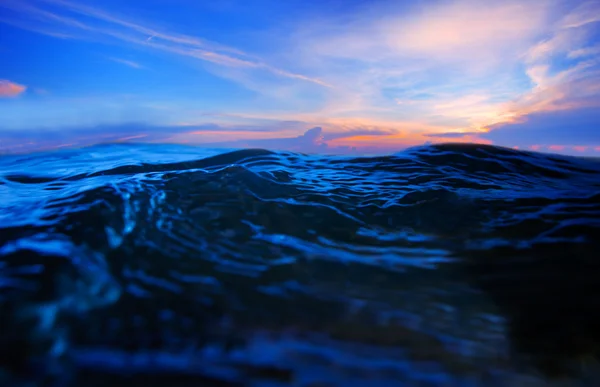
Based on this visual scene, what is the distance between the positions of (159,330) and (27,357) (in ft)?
2.00

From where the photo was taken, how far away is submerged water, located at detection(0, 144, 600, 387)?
1573 millimetres

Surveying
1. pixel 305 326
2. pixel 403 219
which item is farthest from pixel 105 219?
pixel 403 219

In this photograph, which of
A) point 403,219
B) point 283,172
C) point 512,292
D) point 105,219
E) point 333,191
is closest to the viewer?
point 512,292

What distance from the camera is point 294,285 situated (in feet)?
7.39

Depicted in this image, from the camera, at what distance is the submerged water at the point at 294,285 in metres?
1.57

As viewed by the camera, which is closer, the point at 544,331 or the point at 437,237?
the point at 544,331

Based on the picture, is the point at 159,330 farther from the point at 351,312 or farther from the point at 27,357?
the point at 351,312

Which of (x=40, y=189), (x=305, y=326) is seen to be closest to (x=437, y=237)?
(x=305, y=326)

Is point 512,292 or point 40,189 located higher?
point 40,189

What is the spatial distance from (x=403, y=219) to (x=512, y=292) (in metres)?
1.42

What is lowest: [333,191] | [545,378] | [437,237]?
[545,378]

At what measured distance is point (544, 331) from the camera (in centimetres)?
189

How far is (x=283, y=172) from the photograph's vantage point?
542 centimetres

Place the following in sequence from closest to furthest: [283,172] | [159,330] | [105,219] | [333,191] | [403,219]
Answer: [159,330] < [105,219] < [403,219] < [333,191] < [283,172]
